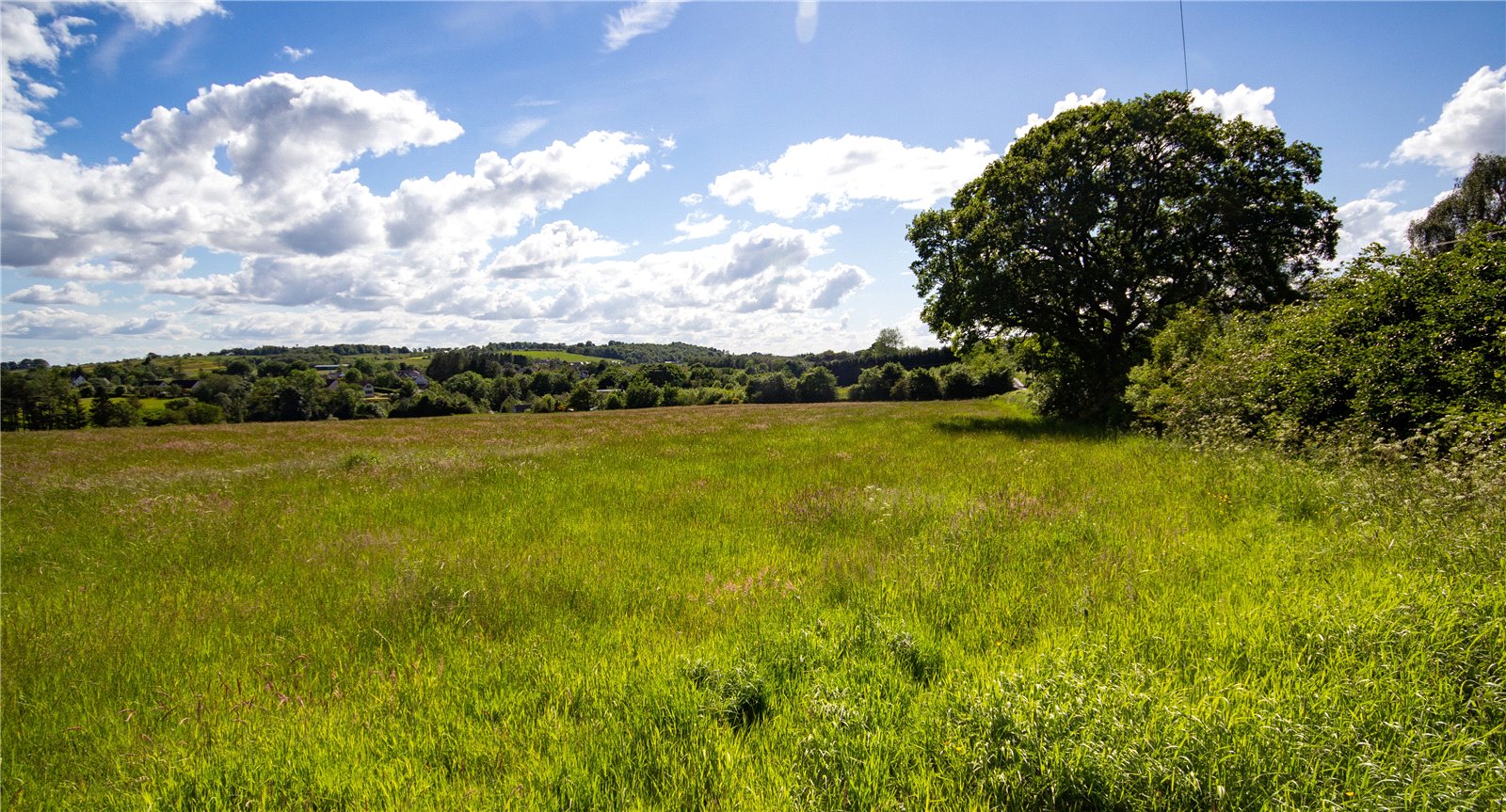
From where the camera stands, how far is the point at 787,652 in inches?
146

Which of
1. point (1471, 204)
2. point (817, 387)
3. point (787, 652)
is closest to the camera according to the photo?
point (787, 652)

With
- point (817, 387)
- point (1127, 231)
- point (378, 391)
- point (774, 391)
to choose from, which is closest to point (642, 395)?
point (774, 391)

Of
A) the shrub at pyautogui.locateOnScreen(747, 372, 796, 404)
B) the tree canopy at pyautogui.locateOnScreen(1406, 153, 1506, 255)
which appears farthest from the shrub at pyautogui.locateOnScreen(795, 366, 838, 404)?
the tree canopy at pyautogui.locateOnScreen(1406, 153, 1506, 255)

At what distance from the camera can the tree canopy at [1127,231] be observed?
19.4 m

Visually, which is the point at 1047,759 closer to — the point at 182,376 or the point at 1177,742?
the point at 1177,742

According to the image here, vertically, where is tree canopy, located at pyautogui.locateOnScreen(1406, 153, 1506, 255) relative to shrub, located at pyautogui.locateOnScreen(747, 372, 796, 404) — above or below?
above

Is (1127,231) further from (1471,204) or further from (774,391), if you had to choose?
(774,391)

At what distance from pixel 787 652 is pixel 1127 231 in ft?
80.8

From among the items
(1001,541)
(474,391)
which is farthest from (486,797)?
(474,391)

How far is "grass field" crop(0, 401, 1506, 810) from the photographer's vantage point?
246 cm

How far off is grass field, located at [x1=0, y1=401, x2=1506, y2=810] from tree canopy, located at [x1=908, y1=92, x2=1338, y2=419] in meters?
14.7

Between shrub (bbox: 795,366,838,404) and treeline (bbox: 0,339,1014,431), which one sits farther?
shrub (bbox: 795,366,838,404)

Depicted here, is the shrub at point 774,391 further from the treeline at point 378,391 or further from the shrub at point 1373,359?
the shrub at point 1373,359

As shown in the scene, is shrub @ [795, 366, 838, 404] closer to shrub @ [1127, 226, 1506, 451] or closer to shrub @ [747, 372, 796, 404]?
shrub @ [747, 372, 796, 404]
